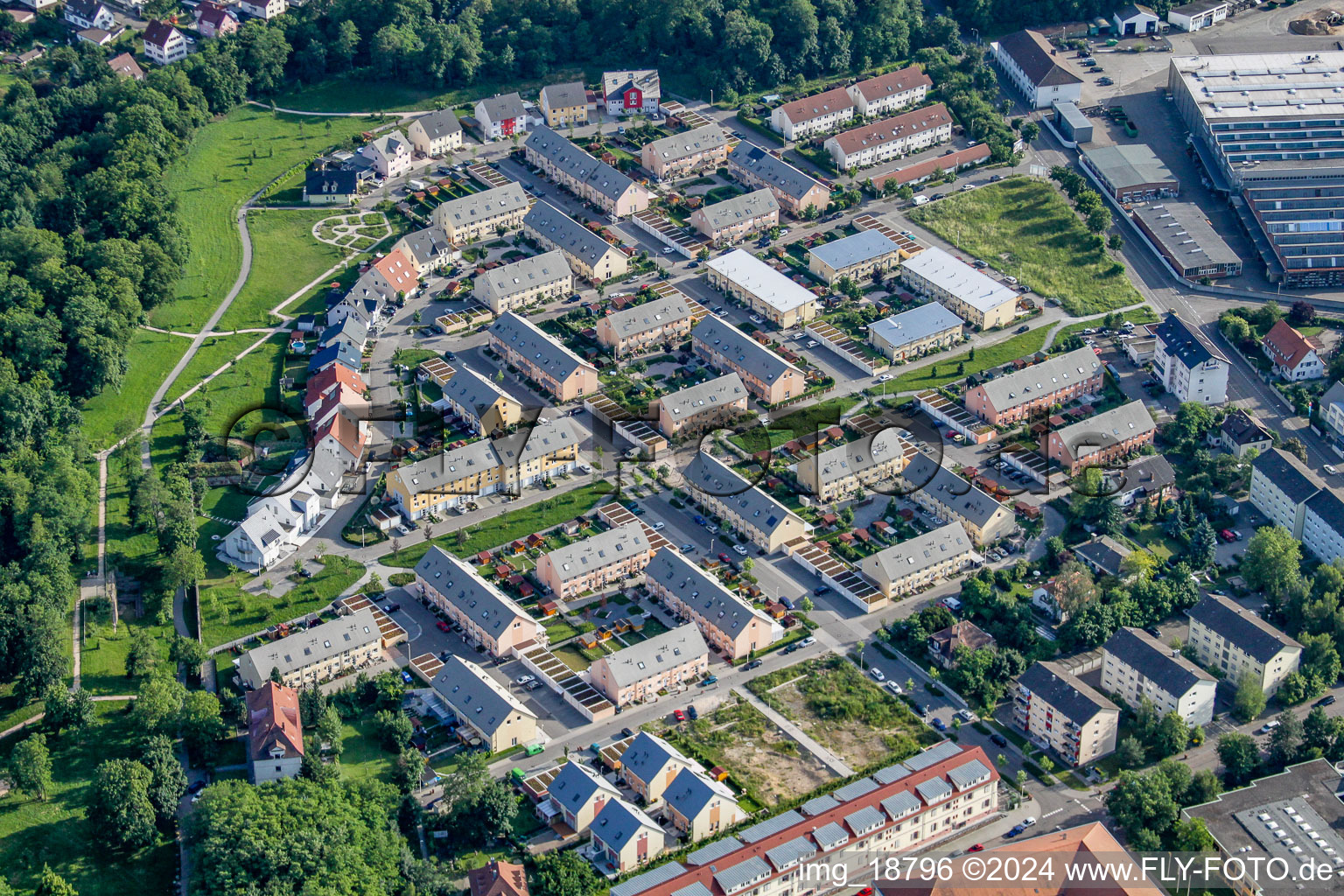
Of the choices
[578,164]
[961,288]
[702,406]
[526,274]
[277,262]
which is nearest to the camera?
[702,406]

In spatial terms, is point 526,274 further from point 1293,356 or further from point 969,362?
point 1293,356

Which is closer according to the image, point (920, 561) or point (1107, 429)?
point (920, 561)

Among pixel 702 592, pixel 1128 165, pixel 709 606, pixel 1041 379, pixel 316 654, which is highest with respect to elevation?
pixel 1128 165

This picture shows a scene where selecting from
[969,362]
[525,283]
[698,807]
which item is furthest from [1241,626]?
[525,283]

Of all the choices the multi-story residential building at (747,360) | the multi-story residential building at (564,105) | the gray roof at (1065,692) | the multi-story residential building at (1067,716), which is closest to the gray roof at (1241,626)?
the gray roof at (1065,692)

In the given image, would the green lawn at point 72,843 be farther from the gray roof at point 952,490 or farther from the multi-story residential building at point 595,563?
the gray roof at point 952,490

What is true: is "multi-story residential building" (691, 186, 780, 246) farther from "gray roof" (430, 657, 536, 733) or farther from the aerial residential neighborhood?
"gray roof" (430, 657, 536, 733)

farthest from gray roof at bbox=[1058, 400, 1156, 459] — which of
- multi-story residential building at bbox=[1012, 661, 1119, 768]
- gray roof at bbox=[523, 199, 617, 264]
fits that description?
gray roof at bbox=[523, 199, 617, 264]

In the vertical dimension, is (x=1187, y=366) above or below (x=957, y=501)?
above
